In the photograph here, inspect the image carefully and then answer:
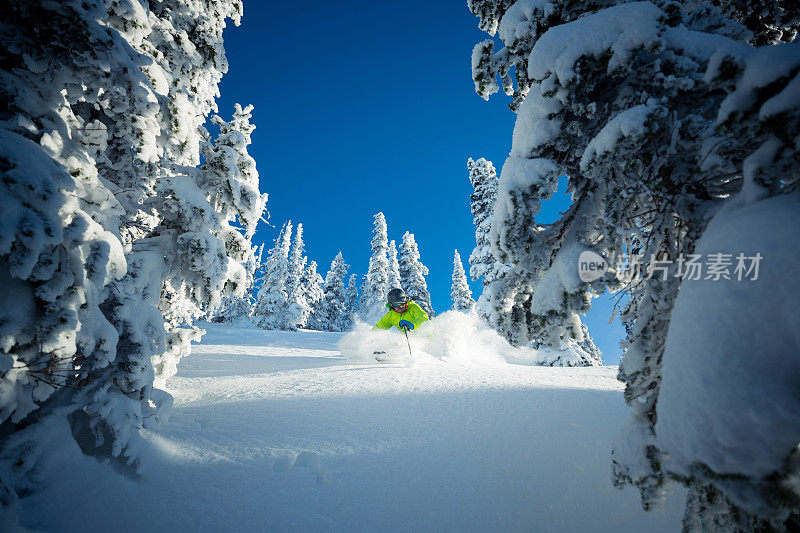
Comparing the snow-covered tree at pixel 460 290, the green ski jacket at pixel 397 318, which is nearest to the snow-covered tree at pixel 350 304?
the snow-covered tree at pixel 460 290

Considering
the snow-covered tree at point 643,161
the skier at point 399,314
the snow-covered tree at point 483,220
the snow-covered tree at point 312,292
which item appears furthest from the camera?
the snow-covered tree at point 312,292

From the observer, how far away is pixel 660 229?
241 centimetres

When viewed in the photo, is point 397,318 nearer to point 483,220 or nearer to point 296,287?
point 483,220

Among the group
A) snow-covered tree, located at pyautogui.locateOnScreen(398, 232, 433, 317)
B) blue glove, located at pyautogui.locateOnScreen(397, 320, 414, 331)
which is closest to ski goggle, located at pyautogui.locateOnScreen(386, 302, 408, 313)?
blue glove, located at pyautogui.locateOnScreen(397, 320, 414, 331)

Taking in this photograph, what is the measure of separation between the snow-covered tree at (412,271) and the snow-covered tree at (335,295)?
43.4ft

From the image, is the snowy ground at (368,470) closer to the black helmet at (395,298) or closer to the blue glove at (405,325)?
the blue glove at (405,325)

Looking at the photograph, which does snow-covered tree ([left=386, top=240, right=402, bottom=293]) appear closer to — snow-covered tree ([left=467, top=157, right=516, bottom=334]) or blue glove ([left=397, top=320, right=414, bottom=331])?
snow-covered tree ([left=467, top=157, right=516, bottom=334])

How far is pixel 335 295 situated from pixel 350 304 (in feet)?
12.4

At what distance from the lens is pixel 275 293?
105 ft

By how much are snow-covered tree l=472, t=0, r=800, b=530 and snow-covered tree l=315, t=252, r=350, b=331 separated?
4035 cm

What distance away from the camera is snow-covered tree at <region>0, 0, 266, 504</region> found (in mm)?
2262

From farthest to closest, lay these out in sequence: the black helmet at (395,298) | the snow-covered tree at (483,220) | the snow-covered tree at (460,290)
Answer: the snow-covered tree at (460,290)
the snow-covered tree at (483,220)
the black helmet at (395,298)

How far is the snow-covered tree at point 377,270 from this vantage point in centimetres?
3259

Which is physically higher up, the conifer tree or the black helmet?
the conifer tree
